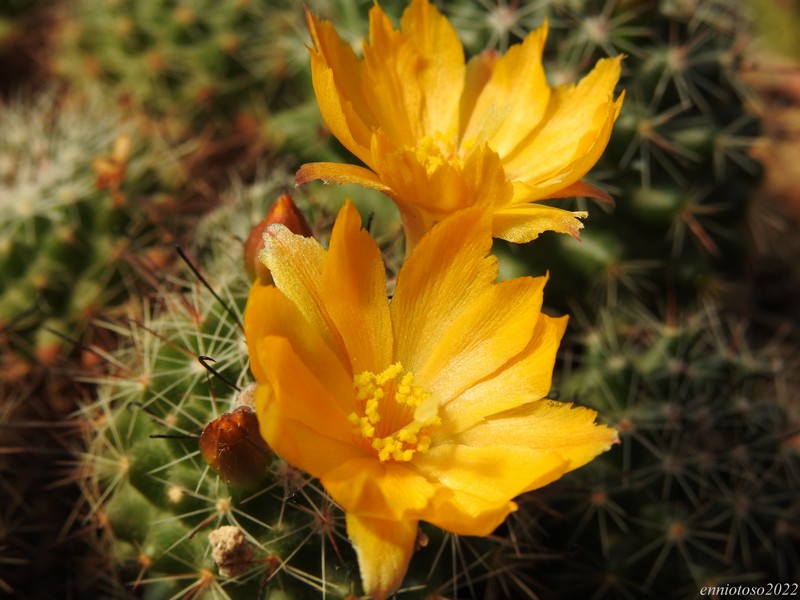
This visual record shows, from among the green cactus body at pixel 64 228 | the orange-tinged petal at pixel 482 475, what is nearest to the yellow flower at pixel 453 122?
the orange-tinged petal at pixel 482 475

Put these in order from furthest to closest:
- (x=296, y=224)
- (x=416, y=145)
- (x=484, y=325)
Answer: (x=416, y=145) < (x=296, y=224) < (x=484, y=325)

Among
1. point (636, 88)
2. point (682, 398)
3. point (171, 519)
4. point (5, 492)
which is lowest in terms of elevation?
point (682, 398)

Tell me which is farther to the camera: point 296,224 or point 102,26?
point 102,26

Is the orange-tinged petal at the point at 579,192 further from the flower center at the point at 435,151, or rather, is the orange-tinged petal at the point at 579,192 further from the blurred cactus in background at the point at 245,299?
the blurred cactus in background at the point at 245,299

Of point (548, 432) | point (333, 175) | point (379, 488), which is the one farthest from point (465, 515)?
point (333, 175)

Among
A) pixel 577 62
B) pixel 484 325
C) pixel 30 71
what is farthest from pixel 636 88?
pixel 30 71

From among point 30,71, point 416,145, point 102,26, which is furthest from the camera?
point 30,71

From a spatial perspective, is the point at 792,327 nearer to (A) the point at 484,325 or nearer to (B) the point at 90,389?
(A) the point at 484,325
